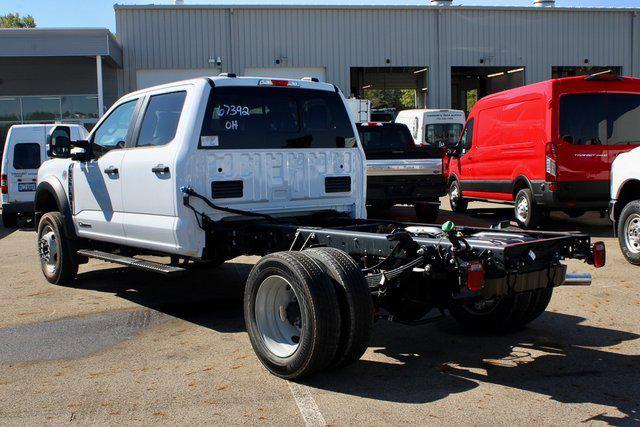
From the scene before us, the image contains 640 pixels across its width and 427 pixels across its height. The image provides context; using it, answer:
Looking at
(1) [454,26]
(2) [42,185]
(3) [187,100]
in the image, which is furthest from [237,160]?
(1) [454,26]

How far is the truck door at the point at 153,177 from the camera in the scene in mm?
5996

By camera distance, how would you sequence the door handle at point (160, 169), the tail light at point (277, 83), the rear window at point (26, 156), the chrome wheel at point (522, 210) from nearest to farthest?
the door handle at point (160, 169)
the tail light at point (277, 83)
the chrome wheel at point (522, 210)
the rear window at point (26, 156)

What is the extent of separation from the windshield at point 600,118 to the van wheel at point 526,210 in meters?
1.30

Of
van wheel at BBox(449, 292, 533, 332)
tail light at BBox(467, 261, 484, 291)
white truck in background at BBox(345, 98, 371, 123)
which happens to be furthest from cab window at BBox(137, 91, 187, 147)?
white truck in background at BBox(345, 98, 371, 123)

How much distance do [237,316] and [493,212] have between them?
1059 centimetres

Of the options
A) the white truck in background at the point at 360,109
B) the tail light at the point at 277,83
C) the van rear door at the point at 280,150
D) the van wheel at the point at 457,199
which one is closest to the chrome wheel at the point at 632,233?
the van rear door at the point at 280,150

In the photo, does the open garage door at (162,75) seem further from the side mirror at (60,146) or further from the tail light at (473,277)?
the tail light at (473,277)

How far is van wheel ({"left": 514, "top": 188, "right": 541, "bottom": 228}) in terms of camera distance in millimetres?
11781

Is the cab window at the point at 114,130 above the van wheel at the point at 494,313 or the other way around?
above

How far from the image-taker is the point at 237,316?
6645 mm

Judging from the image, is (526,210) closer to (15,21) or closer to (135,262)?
(135,262)

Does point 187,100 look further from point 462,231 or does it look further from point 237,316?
point 462,231

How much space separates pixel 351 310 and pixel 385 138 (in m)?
9.89

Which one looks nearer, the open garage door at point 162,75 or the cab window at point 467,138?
the cab window at point 467,138
